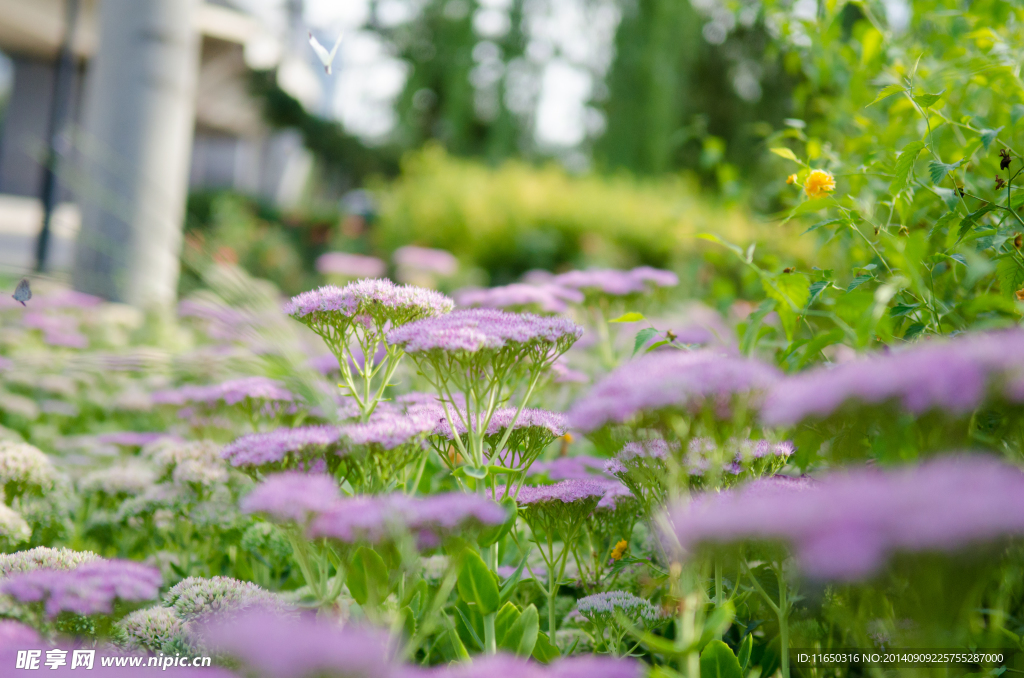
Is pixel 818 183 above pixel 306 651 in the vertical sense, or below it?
above

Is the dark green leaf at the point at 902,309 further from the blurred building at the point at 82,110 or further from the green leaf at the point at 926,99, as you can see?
the blurred building at the point at 82,110

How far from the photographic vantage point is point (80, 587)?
44.6 inches

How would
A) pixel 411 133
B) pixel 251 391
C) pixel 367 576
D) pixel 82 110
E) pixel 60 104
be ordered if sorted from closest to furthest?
pixel 367 576 → pixel 251 391 → pixel 60 104 → pixel 82 110 → pixel 411 133

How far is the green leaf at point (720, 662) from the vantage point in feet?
3.97

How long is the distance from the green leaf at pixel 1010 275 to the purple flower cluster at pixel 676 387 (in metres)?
0.72

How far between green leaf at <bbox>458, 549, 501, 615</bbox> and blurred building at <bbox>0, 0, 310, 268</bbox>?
15.8 ft

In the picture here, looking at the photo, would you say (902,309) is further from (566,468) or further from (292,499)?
(292,499)

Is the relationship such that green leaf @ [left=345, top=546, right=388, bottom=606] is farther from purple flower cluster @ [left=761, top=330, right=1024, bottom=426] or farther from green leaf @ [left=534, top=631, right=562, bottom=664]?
purple flower cluster @ [left=761, top=330, right=1024, bottom=426]

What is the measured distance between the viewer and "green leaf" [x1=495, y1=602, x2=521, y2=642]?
1328 millimetres

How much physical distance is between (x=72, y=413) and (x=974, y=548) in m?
3.74

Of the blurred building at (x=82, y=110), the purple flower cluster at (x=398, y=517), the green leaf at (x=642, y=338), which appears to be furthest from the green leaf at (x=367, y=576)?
the blurred building at (x=82, y=110)

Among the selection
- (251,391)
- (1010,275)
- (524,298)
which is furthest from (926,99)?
(251,391)

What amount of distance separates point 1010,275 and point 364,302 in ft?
4.42

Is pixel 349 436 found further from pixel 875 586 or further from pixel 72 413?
pixel 72 413
